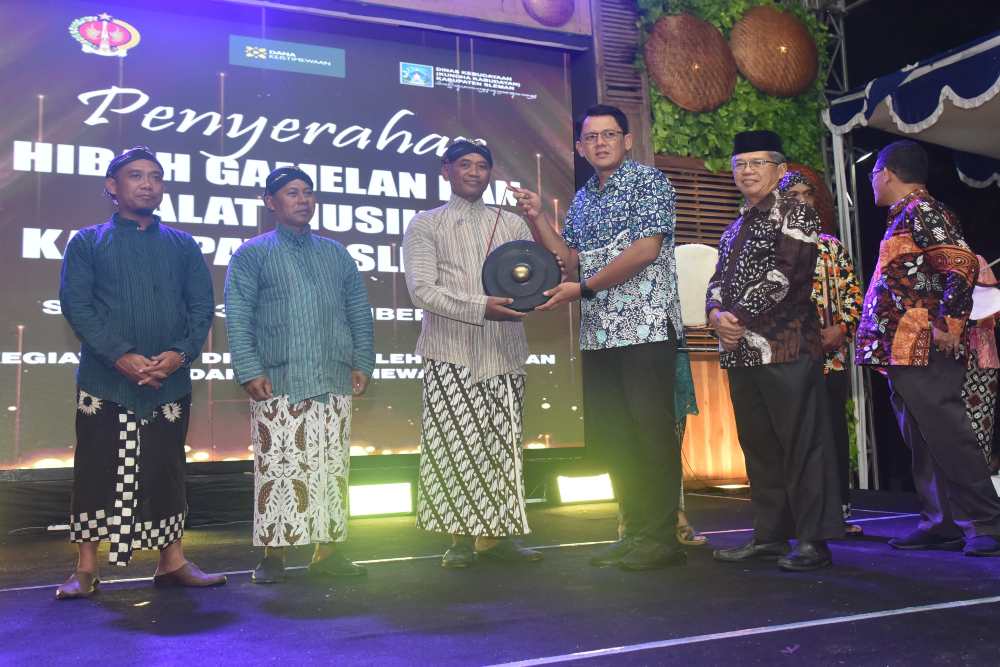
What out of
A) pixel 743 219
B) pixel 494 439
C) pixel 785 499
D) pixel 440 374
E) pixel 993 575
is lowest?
pixel 993 575

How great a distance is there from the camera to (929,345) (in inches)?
124

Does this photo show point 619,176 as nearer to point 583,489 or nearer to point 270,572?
point 270,572

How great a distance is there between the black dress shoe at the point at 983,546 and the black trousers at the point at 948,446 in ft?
0.09

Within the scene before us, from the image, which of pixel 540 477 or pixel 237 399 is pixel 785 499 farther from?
pixel 237 399

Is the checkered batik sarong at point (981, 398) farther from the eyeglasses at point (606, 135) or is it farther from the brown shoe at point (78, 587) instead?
the brown shoe at point (78, 587)

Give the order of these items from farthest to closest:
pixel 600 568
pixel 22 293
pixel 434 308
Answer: pixel 22 293, pixel 434 308, pixel 600 568

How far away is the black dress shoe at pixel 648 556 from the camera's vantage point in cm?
269

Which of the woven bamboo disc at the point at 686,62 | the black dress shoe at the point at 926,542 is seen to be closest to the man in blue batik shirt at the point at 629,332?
the black dress shoe at the point at 926,542

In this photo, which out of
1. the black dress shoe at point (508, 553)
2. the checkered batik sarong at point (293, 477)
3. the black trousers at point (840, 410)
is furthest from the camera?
the black trousers at point (840, 410)

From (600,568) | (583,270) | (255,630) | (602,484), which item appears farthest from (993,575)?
(602,484)

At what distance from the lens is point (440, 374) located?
3.05 meters

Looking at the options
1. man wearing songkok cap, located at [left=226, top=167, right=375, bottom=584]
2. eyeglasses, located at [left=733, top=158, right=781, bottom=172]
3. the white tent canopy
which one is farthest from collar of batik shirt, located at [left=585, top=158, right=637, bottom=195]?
the white tent canopy

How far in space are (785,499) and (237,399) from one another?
308cm

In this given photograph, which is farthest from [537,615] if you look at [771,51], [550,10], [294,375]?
[771,51]
